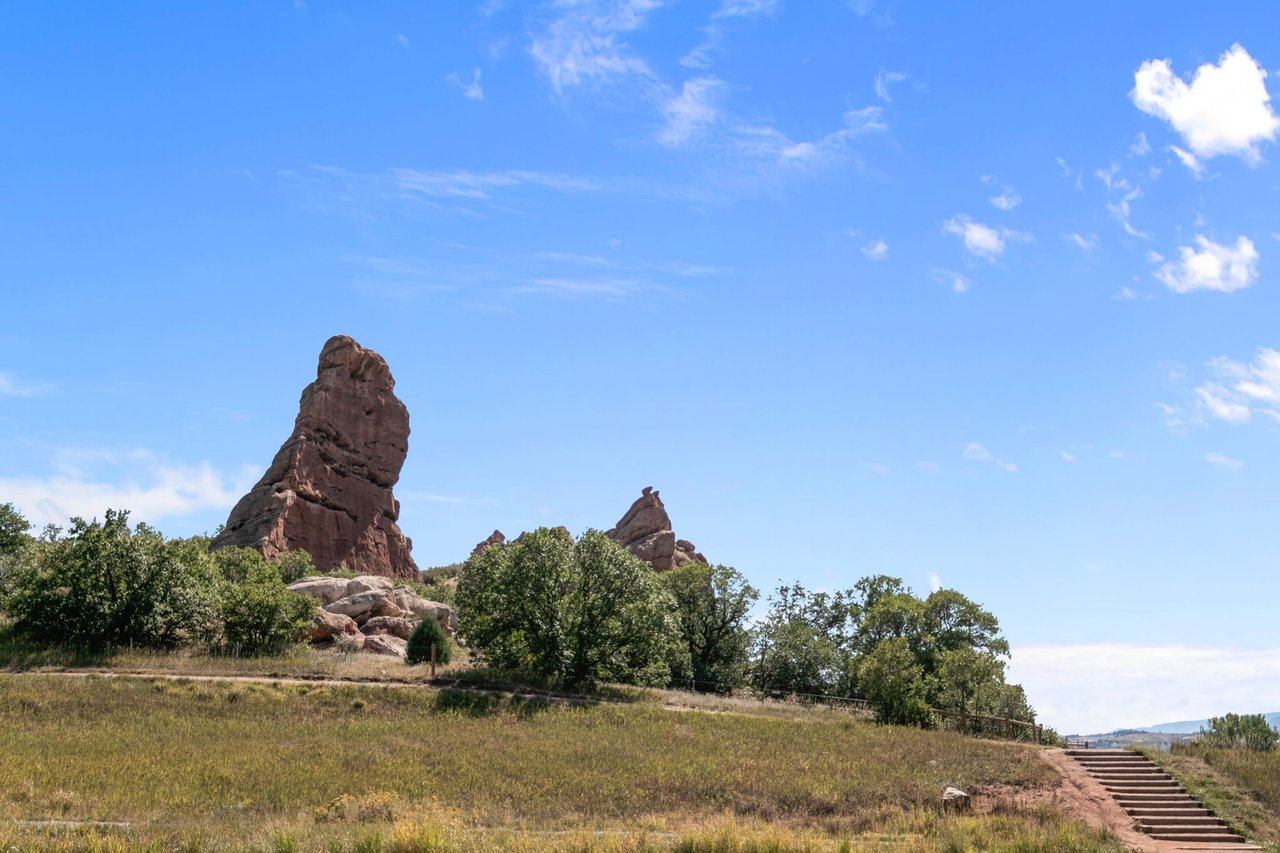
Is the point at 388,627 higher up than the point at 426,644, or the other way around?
the point at 388,627

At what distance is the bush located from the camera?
4756 centimetres

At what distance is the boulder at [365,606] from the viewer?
55.0 meters

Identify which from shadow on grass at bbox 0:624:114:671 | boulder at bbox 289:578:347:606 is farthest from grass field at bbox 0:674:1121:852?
boulder at bbox 289:578:347:606

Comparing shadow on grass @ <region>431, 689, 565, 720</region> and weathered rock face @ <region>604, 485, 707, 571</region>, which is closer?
shadow on grass @ <region>431, 689, 565, 720</region>

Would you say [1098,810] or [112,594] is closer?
[1098,810]

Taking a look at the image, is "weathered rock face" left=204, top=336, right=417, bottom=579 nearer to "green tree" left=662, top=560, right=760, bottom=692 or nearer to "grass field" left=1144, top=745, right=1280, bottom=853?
"green tree" left=662, top=560, right=760, bottom=692

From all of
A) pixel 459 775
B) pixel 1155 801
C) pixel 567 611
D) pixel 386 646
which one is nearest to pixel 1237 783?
pixel 1155 801

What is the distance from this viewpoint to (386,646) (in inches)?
1991

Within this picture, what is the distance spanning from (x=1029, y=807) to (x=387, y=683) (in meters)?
25.8

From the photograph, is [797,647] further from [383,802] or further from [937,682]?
[383,802]

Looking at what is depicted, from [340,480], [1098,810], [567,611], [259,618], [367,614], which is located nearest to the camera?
[1098,810]

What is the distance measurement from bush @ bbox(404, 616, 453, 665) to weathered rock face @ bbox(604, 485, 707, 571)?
123 feet

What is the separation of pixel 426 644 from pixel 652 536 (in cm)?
4272

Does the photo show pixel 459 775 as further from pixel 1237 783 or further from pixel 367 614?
pixel 367 614
